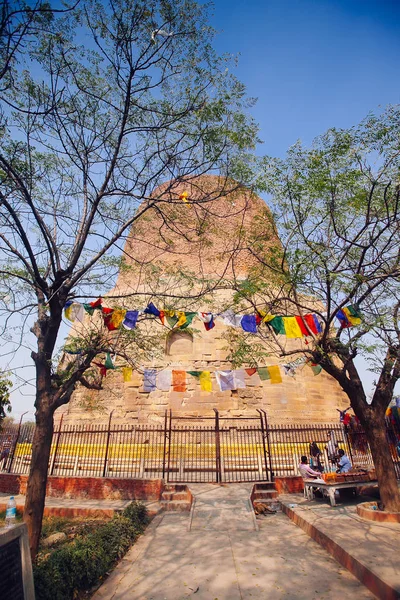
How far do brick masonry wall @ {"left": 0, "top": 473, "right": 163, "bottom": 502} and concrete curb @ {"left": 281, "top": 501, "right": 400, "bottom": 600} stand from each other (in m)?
3.94

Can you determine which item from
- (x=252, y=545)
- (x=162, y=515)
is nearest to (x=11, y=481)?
(x=162, y=515)

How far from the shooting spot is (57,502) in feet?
27.1

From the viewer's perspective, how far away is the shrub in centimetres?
346

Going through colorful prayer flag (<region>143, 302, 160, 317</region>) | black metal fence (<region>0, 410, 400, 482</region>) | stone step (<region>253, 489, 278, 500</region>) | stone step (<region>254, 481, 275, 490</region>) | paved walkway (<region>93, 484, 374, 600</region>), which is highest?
colorful prayer flag (<region>143, 302, 160, 317</region>)

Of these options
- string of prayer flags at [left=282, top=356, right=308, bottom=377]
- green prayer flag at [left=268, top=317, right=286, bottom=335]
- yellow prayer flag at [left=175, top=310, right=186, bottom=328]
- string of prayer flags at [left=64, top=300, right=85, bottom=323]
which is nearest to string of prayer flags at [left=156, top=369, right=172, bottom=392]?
yellow prayer flag at [left=175, top=310, right=186, bottom=328]

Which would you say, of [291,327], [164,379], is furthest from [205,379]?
[291,327]

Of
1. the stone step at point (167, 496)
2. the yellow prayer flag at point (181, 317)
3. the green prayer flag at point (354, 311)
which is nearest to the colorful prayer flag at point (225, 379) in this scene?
the yellow prayer flag at point (181, 317)

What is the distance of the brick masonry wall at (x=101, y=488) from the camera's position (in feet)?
27.4

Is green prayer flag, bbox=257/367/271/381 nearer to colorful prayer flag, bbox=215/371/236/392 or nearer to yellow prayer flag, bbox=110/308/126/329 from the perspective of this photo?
colorful prayer flag, bbox=215/371/236/392

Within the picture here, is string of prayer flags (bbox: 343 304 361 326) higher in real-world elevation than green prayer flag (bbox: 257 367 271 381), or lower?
higher

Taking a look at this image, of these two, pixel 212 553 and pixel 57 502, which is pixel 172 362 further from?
pixel 212 553

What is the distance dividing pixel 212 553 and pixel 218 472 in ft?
14.9

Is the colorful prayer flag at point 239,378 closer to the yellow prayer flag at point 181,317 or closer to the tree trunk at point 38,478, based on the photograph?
the yellow prayer flag at point 181,317

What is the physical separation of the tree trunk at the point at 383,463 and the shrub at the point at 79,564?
4.57m
